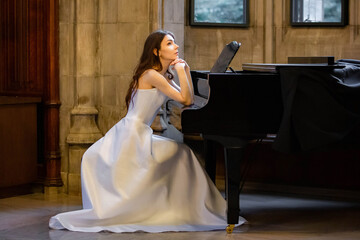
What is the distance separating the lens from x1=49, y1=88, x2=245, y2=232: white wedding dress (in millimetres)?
5105

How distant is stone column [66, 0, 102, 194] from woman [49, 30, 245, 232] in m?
1.35

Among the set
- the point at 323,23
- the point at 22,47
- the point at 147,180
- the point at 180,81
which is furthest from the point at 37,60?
the point at 323,23

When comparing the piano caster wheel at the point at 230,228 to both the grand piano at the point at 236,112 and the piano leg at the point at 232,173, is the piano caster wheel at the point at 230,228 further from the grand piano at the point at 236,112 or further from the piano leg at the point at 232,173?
the grand piano at the point at 236,112

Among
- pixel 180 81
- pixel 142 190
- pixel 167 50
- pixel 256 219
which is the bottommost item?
pixel 256 219

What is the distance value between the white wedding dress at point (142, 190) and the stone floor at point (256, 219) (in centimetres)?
12

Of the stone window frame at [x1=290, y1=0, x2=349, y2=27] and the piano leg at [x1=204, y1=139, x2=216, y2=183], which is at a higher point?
the stone window frame at [x1=290, y1=0, x2=349, y2=27]

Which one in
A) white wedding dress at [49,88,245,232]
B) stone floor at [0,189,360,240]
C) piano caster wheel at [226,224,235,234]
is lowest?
stone floor at [0,189,360,240]

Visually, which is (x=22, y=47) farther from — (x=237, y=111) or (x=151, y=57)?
(x=237, y=111)

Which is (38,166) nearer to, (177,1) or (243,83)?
(177,1)

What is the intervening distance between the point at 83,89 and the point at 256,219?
2.09 meters

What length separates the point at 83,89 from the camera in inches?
265

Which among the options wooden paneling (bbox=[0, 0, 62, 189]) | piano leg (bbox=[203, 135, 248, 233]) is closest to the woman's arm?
piano leg (bbox=[203, 135, 248, 233])

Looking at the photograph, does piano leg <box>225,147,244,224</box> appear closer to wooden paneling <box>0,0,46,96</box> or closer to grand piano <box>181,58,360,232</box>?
grand piano <box>181,58,360,232</box>

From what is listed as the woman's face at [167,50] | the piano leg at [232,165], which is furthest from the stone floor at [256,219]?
the woman's face at [167,50]
